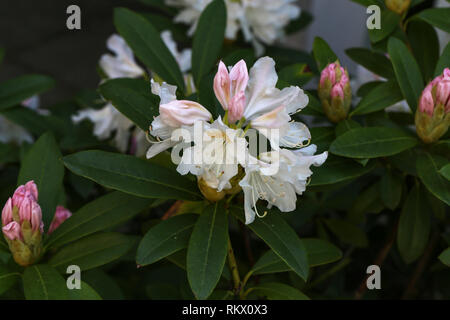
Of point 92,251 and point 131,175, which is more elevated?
point 131,175

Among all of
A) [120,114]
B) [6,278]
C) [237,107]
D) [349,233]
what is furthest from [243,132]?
[349,233]

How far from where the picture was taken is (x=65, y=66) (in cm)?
338

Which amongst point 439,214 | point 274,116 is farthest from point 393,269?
point 274,116

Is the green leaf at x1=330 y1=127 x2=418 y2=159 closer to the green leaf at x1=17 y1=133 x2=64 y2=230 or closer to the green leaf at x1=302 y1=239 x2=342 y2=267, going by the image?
the green leaf at x1=302 y1=239 x2=342 y2=267

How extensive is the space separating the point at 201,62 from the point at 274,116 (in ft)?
1.49

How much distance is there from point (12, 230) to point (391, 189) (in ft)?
2.45

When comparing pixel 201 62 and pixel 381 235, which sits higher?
pixel 201 62

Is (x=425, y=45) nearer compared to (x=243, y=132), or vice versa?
(x=243, y=132)

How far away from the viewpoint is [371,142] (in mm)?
1027

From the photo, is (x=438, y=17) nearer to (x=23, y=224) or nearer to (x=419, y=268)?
(x=419, y=268)

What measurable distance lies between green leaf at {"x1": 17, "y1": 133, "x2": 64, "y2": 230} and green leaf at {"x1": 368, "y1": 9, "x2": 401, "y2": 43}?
66 cm
